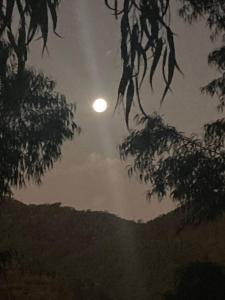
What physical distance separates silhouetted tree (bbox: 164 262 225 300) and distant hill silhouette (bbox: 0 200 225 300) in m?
3.67

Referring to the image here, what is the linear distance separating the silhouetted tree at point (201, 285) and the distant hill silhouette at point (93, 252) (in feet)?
12.1

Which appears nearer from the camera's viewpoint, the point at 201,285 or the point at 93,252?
the point at 201,285

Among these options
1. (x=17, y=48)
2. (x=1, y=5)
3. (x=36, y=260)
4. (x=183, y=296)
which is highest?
(x=36, y=260)

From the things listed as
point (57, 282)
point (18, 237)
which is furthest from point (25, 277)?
point (18, 237)

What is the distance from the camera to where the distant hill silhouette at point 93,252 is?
2169 centimetres

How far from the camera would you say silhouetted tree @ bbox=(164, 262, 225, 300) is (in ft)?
47.5

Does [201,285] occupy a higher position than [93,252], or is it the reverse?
[93,252]

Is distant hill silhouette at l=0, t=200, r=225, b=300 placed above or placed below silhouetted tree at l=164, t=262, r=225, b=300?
above

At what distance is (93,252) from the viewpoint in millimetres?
28250

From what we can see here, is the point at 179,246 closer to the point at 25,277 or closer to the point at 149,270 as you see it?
the point at 149,270

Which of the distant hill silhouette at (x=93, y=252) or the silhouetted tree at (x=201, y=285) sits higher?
the distant hill silhouette at (x=93, y=252)

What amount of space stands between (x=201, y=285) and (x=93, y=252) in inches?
551

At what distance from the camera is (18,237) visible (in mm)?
29516

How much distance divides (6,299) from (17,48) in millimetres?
19092
